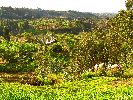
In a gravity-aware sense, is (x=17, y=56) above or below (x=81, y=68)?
below

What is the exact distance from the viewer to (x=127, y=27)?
54.0m

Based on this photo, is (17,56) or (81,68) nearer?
(81,68)

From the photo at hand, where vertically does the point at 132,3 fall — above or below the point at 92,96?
above

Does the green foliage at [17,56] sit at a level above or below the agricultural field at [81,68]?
below

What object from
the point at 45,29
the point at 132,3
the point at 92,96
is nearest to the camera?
the point at 92,96

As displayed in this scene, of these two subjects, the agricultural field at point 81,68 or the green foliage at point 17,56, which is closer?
the agricultural field at point 81,68

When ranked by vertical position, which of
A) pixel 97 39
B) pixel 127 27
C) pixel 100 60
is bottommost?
pixel 100 60

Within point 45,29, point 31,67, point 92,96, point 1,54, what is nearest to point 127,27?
point 92,96

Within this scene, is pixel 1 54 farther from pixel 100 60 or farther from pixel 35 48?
pixel 100 60

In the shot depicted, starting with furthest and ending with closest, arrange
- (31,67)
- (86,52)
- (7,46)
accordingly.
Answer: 1. (7,46)
2. (31,67)
3. (86,52)

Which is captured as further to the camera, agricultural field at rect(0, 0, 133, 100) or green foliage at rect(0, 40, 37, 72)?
green foliage at rect(0, 40, 37, 72)

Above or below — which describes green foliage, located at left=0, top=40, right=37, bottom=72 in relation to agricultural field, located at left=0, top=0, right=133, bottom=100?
below

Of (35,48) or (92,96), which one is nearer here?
(92,96)

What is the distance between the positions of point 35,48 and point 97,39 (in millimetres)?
50401
